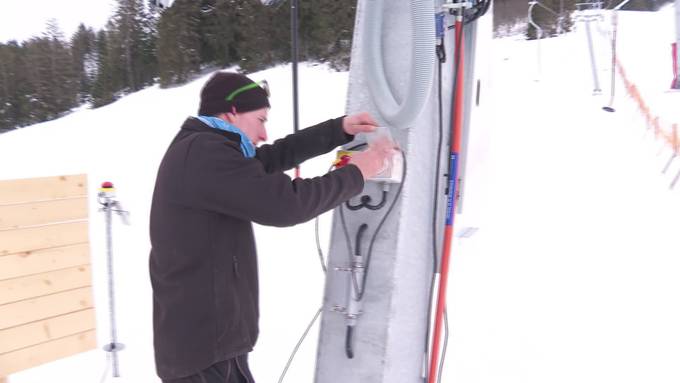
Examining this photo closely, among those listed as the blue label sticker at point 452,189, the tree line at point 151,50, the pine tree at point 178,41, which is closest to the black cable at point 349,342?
the blue label sticker at point 452,189

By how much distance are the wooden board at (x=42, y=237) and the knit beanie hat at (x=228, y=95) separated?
1496mm

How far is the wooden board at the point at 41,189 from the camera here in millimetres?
2572

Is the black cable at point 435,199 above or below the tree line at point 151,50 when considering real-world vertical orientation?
below

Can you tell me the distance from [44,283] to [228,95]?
1702 millimetres

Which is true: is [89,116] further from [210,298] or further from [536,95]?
[210,298]

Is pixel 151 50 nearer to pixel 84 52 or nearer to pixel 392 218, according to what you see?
pixel 84 52

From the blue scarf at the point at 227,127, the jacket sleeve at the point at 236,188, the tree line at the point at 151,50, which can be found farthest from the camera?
the tree line at the point at 151,50

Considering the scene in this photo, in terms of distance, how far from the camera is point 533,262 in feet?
14.6

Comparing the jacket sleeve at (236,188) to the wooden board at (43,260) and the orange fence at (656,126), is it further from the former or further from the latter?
the orange fence at (656,126)

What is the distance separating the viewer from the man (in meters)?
1.40

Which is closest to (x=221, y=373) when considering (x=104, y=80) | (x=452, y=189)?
(x=452, y=189)

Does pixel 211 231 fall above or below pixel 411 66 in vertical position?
below

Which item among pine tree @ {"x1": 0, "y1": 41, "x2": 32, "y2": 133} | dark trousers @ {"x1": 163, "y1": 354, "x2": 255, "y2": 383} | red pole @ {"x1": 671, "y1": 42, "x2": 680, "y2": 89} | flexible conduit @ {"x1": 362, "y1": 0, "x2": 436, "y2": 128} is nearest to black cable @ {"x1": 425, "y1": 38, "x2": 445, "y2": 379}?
flexible conduit @ {"x1": 362, "y1": 0, "x2": 436, "y2": 128}

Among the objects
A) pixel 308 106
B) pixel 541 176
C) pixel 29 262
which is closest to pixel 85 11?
pixel 308 106
